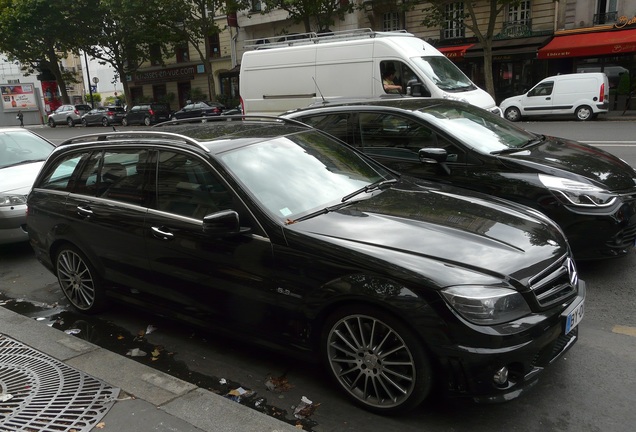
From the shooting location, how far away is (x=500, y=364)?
2807 millimetres

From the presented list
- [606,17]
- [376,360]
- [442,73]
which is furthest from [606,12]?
[376,360]

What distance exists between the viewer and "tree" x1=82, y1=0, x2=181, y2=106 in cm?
3381

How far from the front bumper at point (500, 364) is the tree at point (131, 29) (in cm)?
Result: 3490

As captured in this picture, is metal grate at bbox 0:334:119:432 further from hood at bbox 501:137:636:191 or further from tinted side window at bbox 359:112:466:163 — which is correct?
hood at bbox 501:137:636:191

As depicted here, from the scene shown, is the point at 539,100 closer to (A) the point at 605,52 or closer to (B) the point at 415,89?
(A) the point at 605,52

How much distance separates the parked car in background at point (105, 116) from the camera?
3756cm

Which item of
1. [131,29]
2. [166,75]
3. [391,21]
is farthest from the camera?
[166,75]

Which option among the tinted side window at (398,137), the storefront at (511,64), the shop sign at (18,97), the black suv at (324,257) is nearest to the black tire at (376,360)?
the black suv at (324,257)

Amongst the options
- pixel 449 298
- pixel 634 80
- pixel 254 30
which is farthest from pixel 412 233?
pixel 254 30

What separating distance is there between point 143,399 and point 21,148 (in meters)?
6.46

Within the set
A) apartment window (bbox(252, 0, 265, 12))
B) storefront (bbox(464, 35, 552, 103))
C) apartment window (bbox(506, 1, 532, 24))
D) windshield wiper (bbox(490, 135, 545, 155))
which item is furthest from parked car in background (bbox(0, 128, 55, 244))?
apartment window (bbox(252, 0, 265, 12))

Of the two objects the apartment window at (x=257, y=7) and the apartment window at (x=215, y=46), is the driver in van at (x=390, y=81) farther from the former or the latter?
the apartment window at (x=215, y=46)

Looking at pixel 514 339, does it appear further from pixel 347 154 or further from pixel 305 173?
pixel 347 154

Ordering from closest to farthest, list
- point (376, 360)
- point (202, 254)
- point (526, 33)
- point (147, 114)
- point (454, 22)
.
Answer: point (376, 360), point (202, 254), point (526, 33), point (454, 22), point (147, 114)
